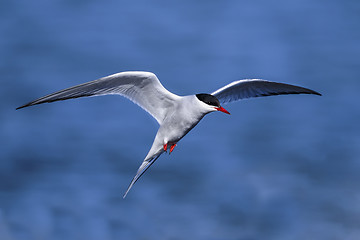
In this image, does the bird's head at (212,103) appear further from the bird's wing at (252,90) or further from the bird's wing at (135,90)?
the bird's wing at (252,90)

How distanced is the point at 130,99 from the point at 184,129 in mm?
1657

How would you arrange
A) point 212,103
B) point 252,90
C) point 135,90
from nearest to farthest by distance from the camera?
point 212,103, point 135,90, point 252,90

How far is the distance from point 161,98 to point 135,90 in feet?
2.15

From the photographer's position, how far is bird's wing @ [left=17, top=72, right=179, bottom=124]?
1270 centimetres

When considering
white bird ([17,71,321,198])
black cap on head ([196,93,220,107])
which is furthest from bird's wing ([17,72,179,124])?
black cap on head ([196,93,220,107])

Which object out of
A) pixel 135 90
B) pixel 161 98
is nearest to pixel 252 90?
pixel 161 98

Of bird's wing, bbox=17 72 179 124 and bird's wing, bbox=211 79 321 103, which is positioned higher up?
bird's wing, bbox=211 79 321 103

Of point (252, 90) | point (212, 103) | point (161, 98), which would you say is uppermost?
point (252, 90)

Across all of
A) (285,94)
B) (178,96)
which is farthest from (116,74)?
(285,94)

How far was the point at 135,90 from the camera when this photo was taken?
539 inches

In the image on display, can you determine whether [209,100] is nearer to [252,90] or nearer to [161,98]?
[161,98]

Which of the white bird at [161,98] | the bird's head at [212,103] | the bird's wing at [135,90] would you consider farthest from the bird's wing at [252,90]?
the bird's head at [212,103]

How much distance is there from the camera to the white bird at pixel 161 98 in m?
12.6

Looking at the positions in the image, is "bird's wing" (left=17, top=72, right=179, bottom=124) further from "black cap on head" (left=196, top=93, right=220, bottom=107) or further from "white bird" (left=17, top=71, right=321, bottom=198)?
"black cap on head" (left=196, top=93, right=220, bottom=107)
